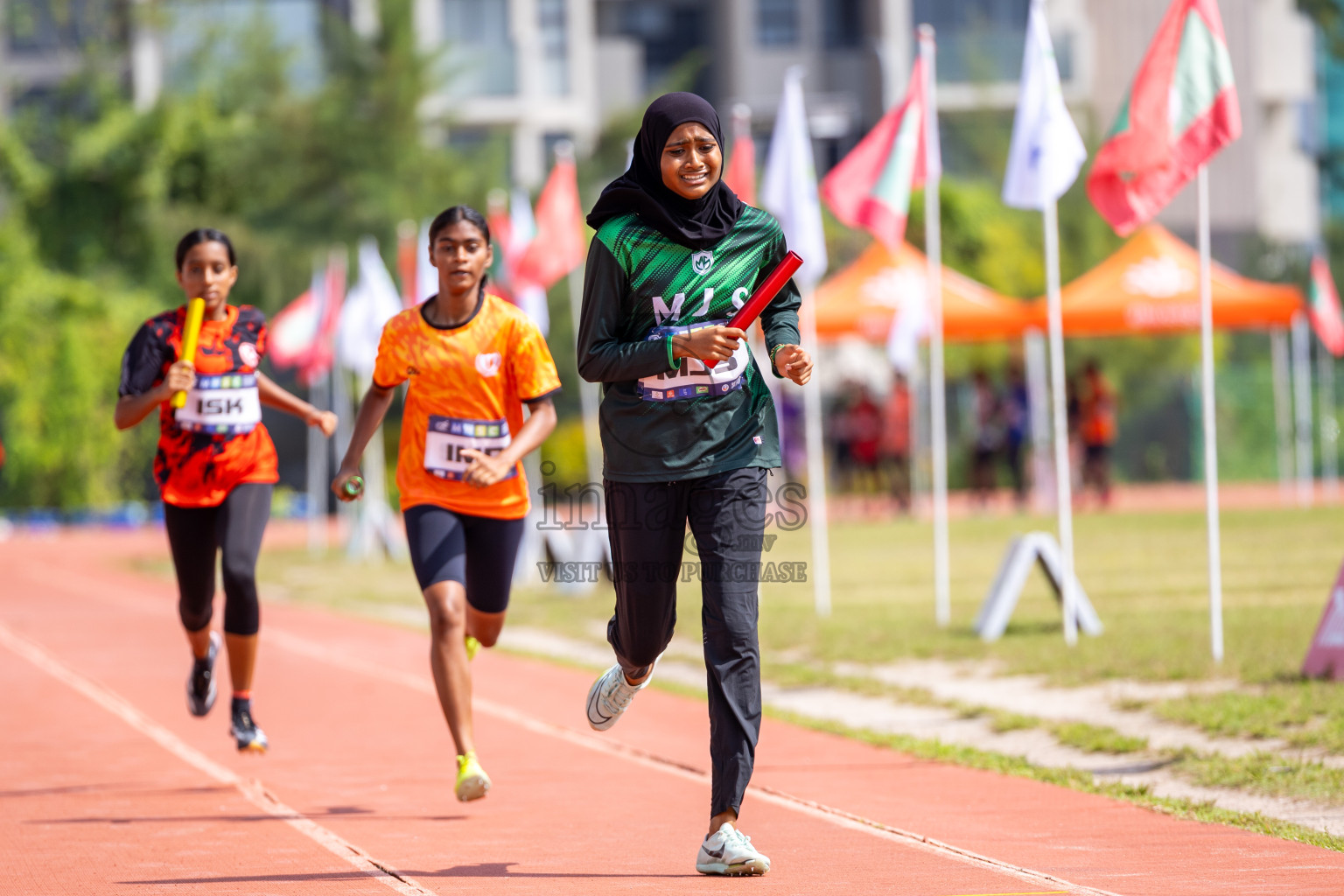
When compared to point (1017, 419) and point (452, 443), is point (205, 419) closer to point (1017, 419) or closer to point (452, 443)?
point (452, 443)

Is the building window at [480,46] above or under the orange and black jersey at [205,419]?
above

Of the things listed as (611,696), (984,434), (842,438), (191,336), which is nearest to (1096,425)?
(984,434)

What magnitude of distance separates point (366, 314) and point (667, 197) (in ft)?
58.5

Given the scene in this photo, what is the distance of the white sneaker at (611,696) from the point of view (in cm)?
632

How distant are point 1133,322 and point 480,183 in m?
20.5

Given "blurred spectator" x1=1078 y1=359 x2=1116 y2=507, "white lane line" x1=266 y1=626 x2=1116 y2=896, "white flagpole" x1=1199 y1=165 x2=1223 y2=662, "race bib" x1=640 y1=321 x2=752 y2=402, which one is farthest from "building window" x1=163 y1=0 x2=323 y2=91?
"race bib" x1=640 y1=321 x2=752 y2=402

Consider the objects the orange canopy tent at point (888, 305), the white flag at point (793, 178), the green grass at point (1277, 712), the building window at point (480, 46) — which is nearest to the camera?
the green grass at point (1277, 712)

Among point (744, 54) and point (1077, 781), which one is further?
point (744, 54)

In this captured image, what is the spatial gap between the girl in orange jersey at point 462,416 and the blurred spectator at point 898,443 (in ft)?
75.9

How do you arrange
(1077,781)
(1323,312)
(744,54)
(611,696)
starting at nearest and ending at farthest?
1. (611,696)
2. (1077,781)
3. (1323,312)
4. (744,54)

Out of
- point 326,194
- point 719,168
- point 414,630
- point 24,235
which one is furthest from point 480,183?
point 719,168

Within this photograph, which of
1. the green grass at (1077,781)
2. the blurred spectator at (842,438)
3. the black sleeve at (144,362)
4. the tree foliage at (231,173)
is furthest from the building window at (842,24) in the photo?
the black sleeve at (144,362)

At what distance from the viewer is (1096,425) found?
2838cm

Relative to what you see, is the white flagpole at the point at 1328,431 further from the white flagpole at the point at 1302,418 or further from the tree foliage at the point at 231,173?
the tree foliage at the point at 231,173
